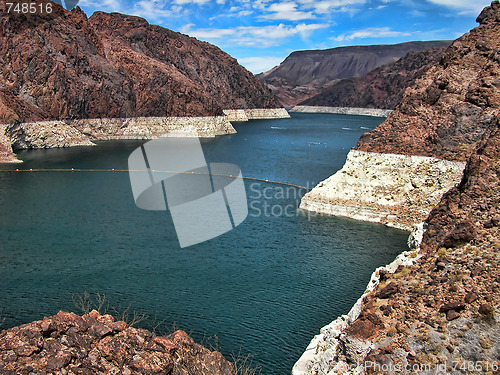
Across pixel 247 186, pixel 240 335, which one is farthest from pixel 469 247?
pixel 247 186

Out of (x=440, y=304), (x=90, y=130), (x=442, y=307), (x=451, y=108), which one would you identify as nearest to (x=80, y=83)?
(x=90, y=130)

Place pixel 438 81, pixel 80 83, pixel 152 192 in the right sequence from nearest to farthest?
pixel 438 81 → pixel 152 192 → pixel 80 83

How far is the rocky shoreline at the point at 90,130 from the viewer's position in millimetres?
85550

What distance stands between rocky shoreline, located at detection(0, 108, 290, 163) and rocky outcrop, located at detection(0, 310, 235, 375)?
69.4 metres

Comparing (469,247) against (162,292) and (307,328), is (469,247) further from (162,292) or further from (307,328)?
(162,292)

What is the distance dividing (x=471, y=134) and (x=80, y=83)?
95275 mm

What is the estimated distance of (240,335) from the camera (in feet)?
76.0

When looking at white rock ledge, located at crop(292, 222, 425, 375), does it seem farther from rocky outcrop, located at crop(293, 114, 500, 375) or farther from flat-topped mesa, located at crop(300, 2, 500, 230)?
flat-topped mesa, located at crop(300, 2, 500, 230)

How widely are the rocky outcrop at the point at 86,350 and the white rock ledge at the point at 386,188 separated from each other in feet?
95.4

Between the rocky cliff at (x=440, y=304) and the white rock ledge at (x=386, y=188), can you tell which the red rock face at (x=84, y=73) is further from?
the rocky cliff at (x=440, y=304)

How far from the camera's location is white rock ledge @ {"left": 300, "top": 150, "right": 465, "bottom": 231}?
129ft

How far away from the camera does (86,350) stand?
43.5 feet

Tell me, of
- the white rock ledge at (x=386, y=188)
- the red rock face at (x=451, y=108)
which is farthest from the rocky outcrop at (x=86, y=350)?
the red rock face at (x=451, y=108)

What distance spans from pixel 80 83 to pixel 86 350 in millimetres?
109033
